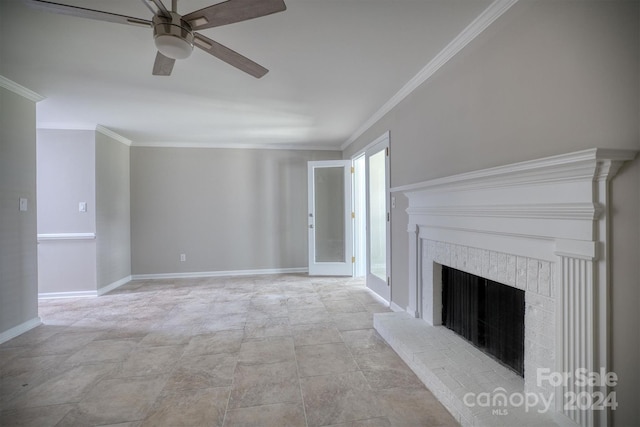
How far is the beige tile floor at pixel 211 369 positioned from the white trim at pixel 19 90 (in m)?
2.35

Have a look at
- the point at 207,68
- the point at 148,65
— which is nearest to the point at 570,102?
→ the point at 207,68

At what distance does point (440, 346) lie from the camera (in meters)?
2.21

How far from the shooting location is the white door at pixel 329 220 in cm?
526

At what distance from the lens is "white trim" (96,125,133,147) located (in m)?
4.30

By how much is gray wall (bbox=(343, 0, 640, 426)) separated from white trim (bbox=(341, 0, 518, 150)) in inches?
1.8

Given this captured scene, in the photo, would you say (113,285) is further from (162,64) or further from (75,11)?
(75,11)

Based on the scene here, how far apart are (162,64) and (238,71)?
753 millimetres

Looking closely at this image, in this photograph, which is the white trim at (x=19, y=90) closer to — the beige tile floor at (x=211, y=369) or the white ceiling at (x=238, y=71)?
the white ceiling at (x=238, y=71)

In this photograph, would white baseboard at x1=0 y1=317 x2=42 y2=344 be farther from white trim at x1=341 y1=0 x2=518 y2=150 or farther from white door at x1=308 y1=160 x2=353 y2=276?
white trim at x1=341 y1=0 x2=518 y2=150

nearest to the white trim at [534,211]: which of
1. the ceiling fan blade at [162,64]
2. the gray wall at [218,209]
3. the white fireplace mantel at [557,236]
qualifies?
the white fireplace mantel at [557,236]

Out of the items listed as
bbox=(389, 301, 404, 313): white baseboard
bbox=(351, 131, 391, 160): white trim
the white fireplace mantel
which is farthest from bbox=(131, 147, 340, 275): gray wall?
the white fireplace mantel

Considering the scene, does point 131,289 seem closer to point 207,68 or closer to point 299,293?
point 299,293

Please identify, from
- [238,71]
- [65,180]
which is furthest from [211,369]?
[65,180]

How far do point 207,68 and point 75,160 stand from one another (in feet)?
9.83
